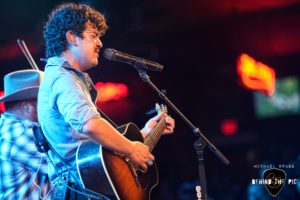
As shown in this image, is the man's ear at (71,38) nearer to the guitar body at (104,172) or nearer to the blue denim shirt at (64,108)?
the blue denim shirt at (64,108)

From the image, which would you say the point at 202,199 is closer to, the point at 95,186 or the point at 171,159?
the point at 95,186

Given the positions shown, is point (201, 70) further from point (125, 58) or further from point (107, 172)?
point (107, 172)

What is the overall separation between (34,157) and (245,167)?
10.0m

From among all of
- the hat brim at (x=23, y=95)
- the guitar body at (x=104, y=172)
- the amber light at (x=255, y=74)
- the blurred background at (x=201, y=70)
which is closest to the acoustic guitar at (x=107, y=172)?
the guitar body at (x=104, y=172)

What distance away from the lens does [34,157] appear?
9.50 feet

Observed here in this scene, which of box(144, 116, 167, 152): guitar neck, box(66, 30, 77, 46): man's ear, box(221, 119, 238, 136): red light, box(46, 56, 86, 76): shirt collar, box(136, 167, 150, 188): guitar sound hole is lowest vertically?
box(221, 119, 238, 136): red light

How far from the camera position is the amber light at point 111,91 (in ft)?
25.1

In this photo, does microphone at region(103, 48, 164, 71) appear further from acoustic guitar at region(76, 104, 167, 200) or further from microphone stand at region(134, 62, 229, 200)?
acoustic guitar at region(76, 104, 167, 200)

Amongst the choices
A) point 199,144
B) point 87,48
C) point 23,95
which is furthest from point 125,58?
point 23,95

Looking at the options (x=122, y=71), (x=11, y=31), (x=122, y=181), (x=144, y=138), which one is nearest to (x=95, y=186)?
(x=122, y=181)

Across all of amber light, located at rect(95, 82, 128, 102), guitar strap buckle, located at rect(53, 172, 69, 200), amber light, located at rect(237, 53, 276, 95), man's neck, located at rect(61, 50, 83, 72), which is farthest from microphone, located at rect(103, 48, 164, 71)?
amber light, located at rect(237, 53, 276, 95)

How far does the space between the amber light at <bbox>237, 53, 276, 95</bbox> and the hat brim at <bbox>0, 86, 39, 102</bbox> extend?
6.94 meters

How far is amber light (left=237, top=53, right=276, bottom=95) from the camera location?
9.77m

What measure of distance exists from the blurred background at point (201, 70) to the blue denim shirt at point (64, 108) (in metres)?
3.25
